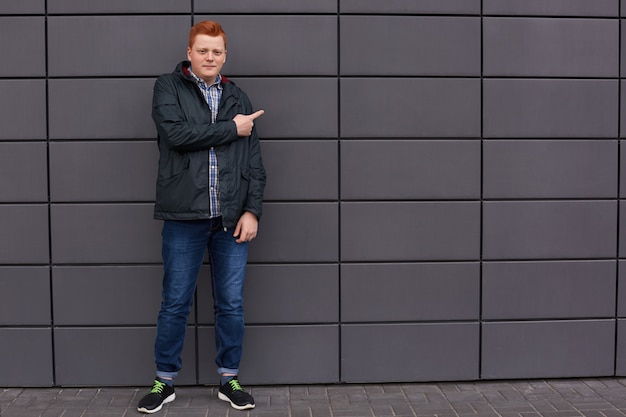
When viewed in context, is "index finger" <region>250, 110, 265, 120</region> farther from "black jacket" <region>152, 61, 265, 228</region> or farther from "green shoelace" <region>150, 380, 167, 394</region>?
"green shoelace" <region>150, 380, 167, 394</region>

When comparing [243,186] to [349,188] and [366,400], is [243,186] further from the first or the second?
[366,400]

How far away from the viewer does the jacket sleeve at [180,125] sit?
3.70 metres

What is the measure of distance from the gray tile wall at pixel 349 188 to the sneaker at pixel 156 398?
328 millimetres

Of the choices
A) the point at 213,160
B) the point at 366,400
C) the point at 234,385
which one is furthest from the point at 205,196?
the point at 366,400

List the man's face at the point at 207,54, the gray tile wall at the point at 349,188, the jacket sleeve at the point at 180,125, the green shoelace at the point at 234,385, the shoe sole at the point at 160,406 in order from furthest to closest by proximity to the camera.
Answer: the gray tile wall at the point at 349,188 → the green shoelace at the point at 234,385 → the shoe sole at the point at 160,406 → the man's face at the point at 207,54 → the jacket sleeve at the point at 180,125

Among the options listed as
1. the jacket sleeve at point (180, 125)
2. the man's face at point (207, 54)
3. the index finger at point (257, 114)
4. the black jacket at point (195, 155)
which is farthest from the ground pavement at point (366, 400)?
the man's face at point (207, 54)

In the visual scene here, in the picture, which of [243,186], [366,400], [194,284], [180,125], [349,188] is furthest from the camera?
[349,188]

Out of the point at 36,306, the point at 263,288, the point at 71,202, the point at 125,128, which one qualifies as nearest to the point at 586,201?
the point at 263,288

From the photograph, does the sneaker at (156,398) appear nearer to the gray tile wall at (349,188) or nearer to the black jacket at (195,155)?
the gray tile wall at (349,188)

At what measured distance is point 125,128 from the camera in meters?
4.27

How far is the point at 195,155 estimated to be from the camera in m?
3.79

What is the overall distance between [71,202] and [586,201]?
3235mm

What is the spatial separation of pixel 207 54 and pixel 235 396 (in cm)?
193

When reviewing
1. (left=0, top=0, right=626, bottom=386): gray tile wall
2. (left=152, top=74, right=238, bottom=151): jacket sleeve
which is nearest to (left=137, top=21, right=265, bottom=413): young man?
(left=152, top=74, right=238, bottom=151): jacket sleeve
